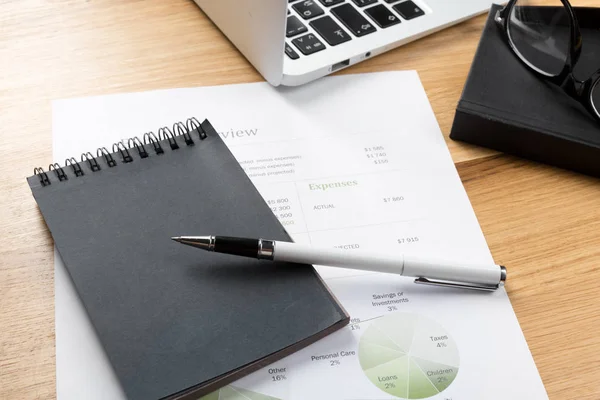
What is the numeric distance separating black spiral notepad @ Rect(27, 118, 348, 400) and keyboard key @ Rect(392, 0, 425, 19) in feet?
0.91

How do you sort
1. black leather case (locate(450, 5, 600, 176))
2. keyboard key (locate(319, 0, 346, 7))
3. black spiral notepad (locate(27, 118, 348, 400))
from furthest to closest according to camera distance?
keyboard key (locate(319, 0, 346, 7))
black leather case (locate(450, 5, 600, 176))
black spiral notepad (locate(27, 118, 348, 400))

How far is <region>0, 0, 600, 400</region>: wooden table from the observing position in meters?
0.54

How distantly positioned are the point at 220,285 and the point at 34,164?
23 cm

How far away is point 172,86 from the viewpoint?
711 mm

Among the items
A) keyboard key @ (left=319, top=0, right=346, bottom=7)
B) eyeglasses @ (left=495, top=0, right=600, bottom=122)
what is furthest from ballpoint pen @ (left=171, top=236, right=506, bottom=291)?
keyboard key @ (left=319, top=0, right=346, bottom=7)

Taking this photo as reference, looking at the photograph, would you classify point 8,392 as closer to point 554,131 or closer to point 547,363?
point 547,363

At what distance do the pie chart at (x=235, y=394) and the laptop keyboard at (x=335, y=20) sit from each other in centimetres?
35

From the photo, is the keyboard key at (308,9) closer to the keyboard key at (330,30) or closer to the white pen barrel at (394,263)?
the keyboard key at (330,30)

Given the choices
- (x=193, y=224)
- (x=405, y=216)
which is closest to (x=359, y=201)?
(x=405, y=216)

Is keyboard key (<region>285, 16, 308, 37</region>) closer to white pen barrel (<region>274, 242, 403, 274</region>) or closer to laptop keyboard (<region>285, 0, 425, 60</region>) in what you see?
laptop keyboard (<region>285, 0, 425, 60</region>)

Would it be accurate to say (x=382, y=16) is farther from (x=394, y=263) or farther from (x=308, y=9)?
(x=394, y=263)

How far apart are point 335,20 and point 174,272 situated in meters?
0.35

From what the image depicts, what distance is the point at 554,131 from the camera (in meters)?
0.65

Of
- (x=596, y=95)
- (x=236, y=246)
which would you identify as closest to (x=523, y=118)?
(x=596, y=95)
